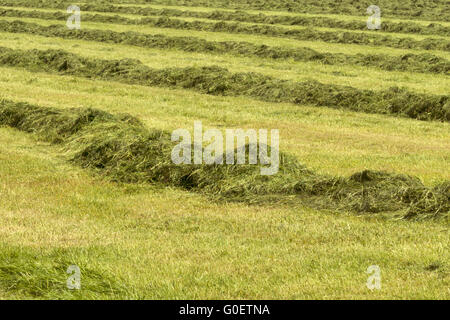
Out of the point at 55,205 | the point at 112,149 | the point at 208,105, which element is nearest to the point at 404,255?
the point at 55,205

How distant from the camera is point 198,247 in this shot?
1052cm

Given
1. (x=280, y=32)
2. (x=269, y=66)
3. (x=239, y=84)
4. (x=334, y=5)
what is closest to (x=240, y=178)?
(x=239, y=84)

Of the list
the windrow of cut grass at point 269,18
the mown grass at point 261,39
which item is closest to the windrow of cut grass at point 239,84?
the mown grass at point 261,39

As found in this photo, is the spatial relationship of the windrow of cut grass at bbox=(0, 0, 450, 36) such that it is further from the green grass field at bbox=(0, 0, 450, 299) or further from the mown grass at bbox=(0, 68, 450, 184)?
the mown grass at bbox=(0, 68, 450, 184)

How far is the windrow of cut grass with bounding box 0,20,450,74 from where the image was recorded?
111ft

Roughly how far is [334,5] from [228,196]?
187 ft

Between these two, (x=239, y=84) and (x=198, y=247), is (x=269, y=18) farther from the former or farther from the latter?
(x=198, y=247)

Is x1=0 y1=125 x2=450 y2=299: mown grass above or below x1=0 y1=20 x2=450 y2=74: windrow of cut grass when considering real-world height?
below

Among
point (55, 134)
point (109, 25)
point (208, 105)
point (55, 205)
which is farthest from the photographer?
point (109, 25)

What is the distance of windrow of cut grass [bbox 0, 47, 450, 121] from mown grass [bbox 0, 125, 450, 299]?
39.4ft

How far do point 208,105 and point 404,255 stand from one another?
1558cm

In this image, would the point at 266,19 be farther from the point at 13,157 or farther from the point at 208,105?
the point at 13,157

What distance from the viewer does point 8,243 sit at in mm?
10578

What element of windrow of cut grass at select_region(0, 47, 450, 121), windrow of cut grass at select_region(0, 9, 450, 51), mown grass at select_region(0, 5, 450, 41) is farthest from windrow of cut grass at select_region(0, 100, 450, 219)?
mown grass at select_region(0, 5, 450, 41)
